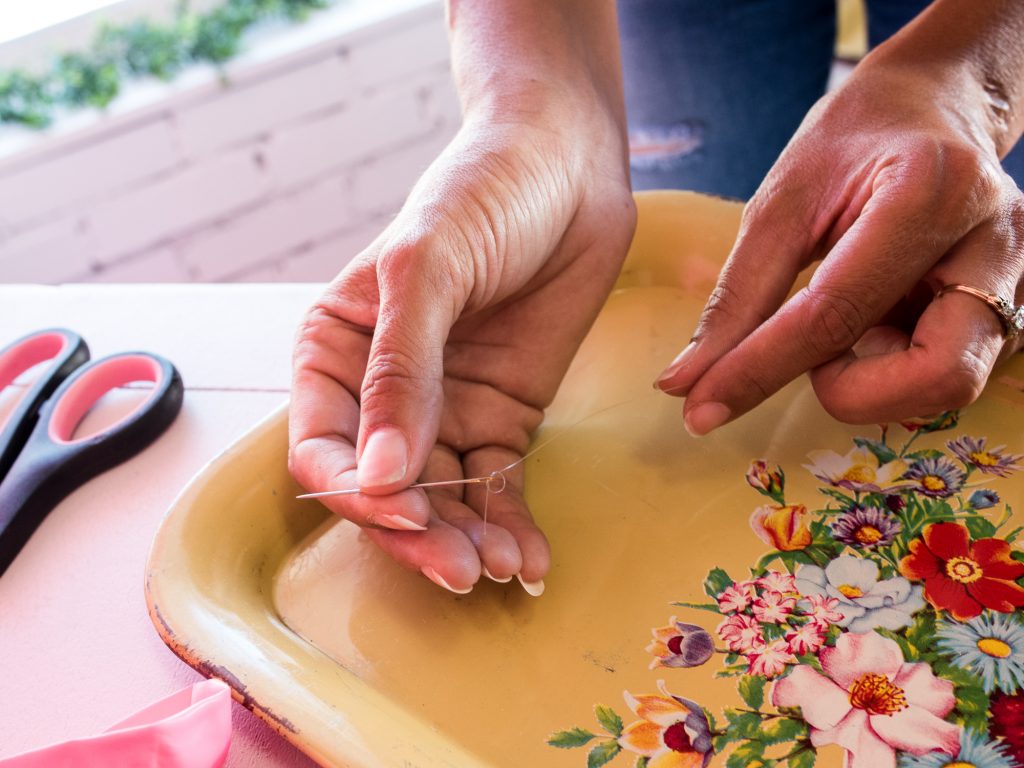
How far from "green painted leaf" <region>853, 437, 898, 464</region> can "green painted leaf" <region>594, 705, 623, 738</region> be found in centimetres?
20

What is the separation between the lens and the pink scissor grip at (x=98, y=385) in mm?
594

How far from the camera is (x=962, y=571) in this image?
1.39 feet

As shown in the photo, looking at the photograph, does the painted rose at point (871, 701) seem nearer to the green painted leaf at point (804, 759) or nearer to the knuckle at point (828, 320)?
the green painted leaf at point (804, 759)

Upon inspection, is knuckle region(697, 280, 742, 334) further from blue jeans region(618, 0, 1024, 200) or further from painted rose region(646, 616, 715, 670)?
blue jeans region(618, 0, 1024, 200)

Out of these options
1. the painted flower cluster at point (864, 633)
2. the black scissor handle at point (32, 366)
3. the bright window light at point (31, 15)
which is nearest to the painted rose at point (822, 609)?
the painted flower cluster at point (864, 633)

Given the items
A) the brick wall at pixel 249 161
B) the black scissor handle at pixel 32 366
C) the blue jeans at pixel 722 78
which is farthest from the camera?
the brick wall at pixel 249 161

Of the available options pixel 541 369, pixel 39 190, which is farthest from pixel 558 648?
pixel 39 190

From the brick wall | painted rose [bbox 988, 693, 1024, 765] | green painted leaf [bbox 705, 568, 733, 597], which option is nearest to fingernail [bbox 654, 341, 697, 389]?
green painted leaf [bbox 705, 568, 733, 597]

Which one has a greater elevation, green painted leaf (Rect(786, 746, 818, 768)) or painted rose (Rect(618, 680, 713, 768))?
painted rose (Rect(618, 680, 713, 768))

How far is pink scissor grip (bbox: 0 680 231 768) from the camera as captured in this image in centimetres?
36

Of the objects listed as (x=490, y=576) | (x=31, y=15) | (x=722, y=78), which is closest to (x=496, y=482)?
(x=490, y=576)

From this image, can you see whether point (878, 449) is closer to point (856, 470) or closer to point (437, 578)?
point (856, 470)

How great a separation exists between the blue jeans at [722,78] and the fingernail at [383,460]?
0.54m

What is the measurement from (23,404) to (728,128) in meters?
0.61
